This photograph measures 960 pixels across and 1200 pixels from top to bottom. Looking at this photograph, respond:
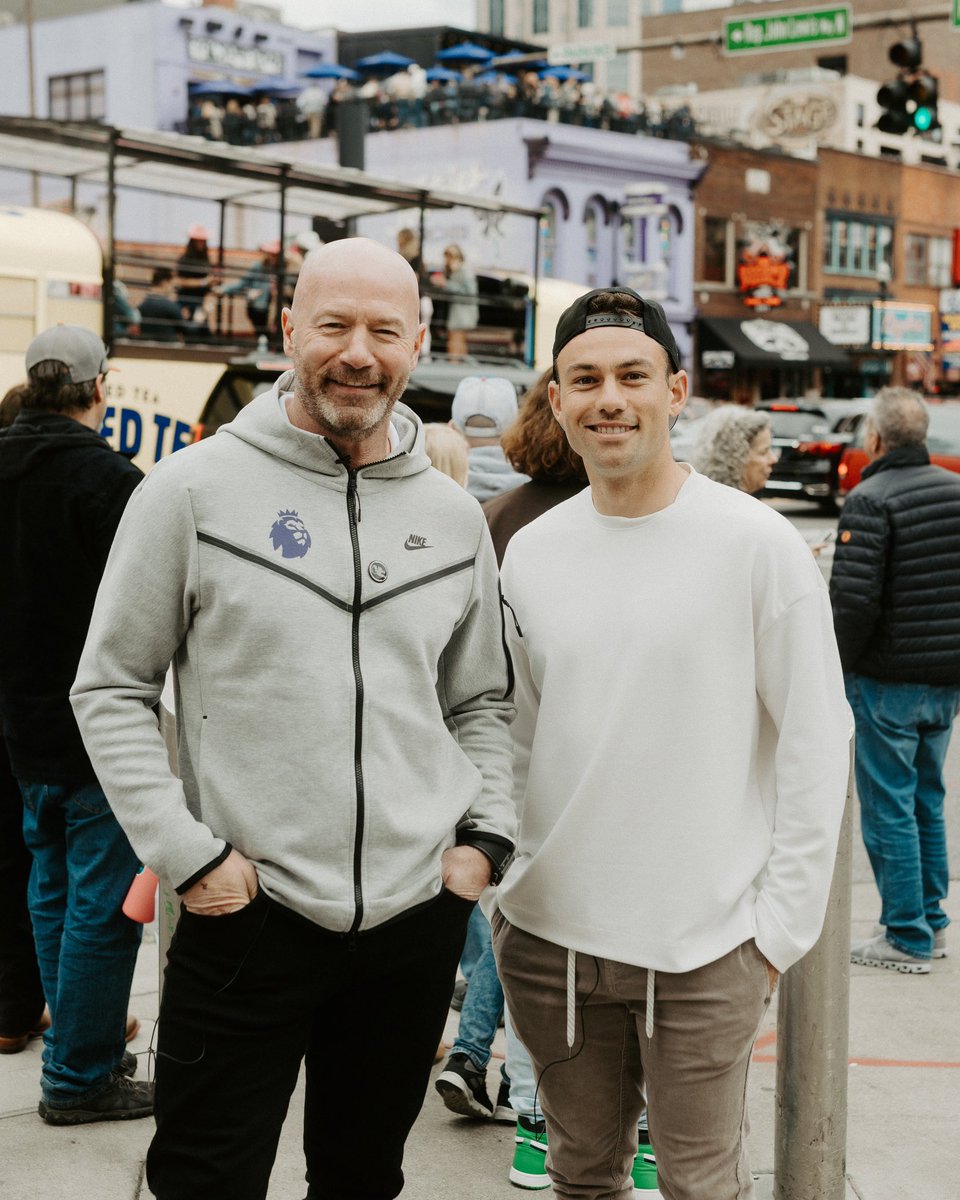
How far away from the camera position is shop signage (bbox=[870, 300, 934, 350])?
43625mm

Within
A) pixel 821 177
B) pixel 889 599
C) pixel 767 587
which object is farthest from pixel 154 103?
pixel 767 587

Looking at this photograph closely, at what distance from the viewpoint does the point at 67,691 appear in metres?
3.70

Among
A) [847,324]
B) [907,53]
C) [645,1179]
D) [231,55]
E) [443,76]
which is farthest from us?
[847,324]

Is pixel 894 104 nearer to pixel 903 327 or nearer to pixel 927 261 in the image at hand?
pixel 903 327

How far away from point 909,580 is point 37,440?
2985mm

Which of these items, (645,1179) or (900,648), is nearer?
(645,1179)

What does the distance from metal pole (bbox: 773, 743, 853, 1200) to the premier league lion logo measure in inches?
54.3

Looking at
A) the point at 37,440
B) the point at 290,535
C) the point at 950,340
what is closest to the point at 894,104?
the point at 37,440

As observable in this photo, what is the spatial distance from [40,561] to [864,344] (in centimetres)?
4071

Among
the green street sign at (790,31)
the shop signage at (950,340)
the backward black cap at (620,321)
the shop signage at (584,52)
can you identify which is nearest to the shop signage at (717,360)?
the shop signage at (950,340)

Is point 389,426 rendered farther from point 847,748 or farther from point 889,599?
point 889,599

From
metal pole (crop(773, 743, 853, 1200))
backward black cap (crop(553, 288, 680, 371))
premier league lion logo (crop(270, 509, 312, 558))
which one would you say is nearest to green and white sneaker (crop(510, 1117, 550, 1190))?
metal pole (crop(773, 743, 853, 1200))

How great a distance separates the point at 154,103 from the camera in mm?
35531

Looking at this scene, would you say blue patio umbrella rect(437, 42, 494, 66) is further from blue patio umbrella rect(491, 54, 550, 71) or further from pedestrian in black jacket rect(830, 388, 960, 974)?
pedestrian in black jacket rect(830, 388, 960, 974)
